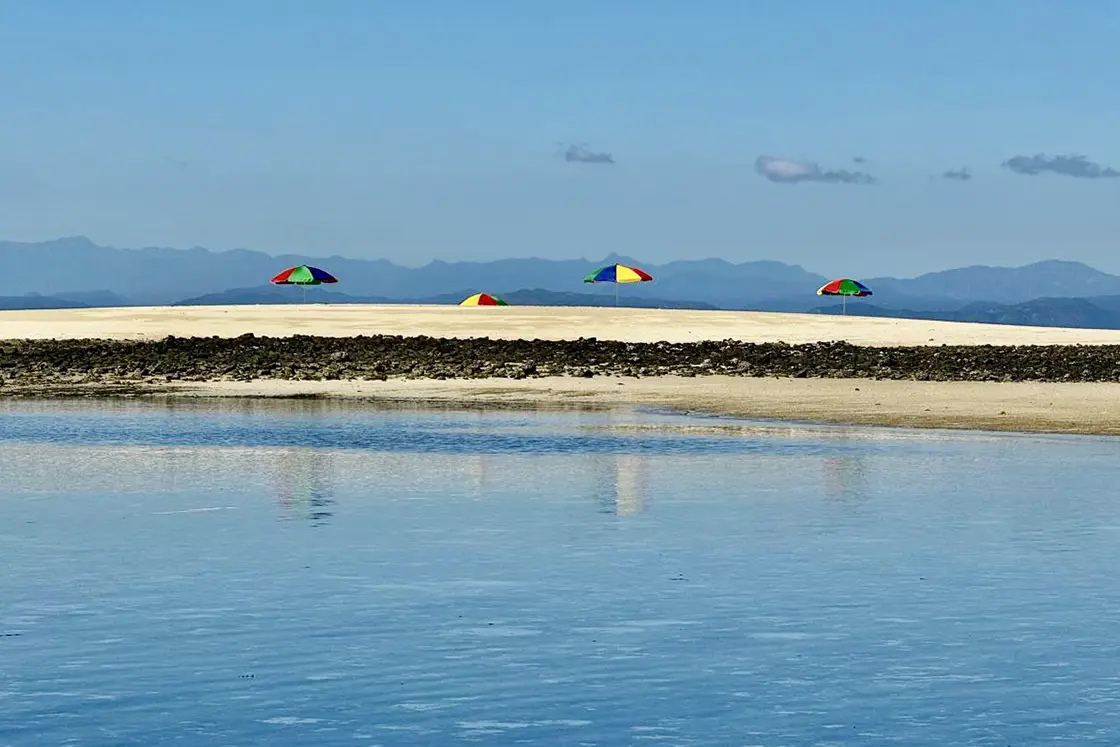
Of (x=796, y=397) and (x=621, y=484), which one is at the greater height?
(x=796, y=397)

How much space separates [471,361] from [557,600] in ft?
121

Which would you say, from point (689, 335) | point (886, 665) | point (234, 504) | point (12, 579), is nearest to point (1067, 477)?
point (234, 504)

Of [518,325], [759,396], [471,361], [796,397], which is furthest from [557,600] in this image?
[518,325]

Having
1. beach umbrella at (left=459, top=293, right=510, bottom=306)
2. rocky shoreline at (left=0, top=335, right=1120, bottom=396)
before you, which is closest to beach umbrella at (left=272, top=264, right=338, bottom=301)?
beach umbrella at (left=459, top=293, right=510, bottom=306)

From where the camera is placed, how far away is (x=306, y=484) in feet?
73.9

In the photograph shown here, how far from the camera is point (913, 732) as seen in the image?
33.1 ft

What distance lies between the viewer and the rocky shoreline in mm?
47344

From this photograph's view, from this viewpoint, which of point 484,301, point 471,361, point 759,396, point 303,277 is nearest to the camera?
point 759,396

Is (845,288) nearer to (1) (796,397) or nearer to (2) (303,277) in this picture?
(2) (303,277)

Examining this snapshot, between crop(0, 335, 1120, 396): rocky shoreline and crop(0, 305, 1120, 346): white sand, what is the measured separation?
6.41 m

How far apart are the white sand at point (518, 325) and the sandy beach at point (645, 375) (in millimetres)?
87

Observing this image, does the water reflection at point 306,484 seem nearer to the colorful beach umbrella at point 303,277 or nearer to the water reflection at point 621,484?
the water reflection at point 621,484

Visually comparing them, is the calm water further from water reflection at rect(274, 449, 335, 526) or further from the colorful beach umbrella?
the colorful beach umbrella

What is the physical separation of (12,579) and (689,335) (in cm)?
5189
